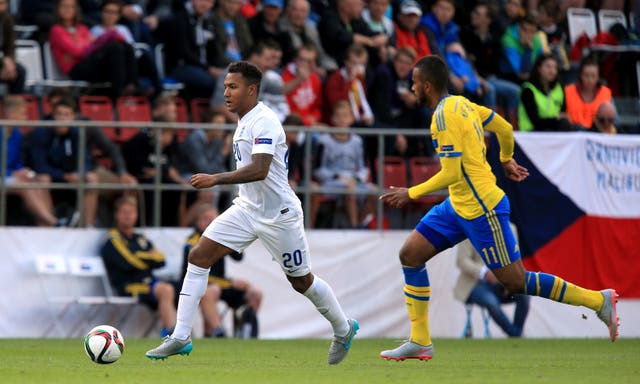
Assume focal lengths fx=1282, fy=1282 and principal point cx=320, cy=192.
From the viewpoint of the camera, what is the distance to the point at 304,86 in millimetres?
17547

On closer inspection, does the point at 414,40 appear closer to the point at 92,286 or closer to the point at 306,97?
the point at 306,97

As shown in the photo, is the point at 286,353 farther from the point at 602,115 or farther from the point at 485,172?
the point at 602,115

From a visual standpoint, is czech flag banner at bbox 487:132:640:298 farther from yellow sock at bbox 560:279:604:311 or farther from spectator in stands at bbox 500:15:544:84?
yellow sock at bbox 560:279:604:311

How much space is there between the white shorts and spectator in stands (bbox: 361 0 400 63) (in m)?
9.48

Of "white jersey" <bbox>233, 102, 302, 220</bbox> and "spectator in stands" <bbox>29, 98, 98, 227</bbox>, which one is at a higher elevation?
"white jersey" <bbox>233, 102, 302, 220</bbox>

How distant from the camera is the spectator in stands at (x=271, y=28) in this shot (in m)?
18.2

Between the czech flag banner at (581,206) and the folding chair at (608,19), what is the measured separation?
652 centimetres

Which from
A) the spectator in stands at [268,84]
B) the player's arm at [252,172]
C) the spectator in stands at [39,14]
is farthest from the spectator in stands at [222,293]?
the player's arm at [252,172]

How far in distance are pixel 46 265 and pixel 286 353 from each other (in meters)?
4.05

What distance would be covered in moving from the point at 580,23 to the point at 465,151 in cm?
1326

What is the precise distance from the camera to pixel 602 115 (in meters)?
17.6

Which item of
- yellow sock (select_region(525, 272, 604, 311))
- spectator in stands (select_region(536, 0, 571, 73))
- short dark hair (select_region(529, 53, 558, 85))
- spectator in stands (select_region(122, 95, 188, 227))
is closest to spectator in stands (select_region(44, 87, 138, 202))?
spectator in stands (select_region(122, 95, 188, 227))

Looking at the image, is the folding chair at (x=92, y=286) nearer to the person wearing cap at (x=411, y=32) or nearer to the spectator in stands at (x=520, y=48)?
the person wearing cap at (x=411, y=32)

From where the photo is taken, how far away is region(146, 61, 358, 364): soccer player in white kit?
9.83 m
